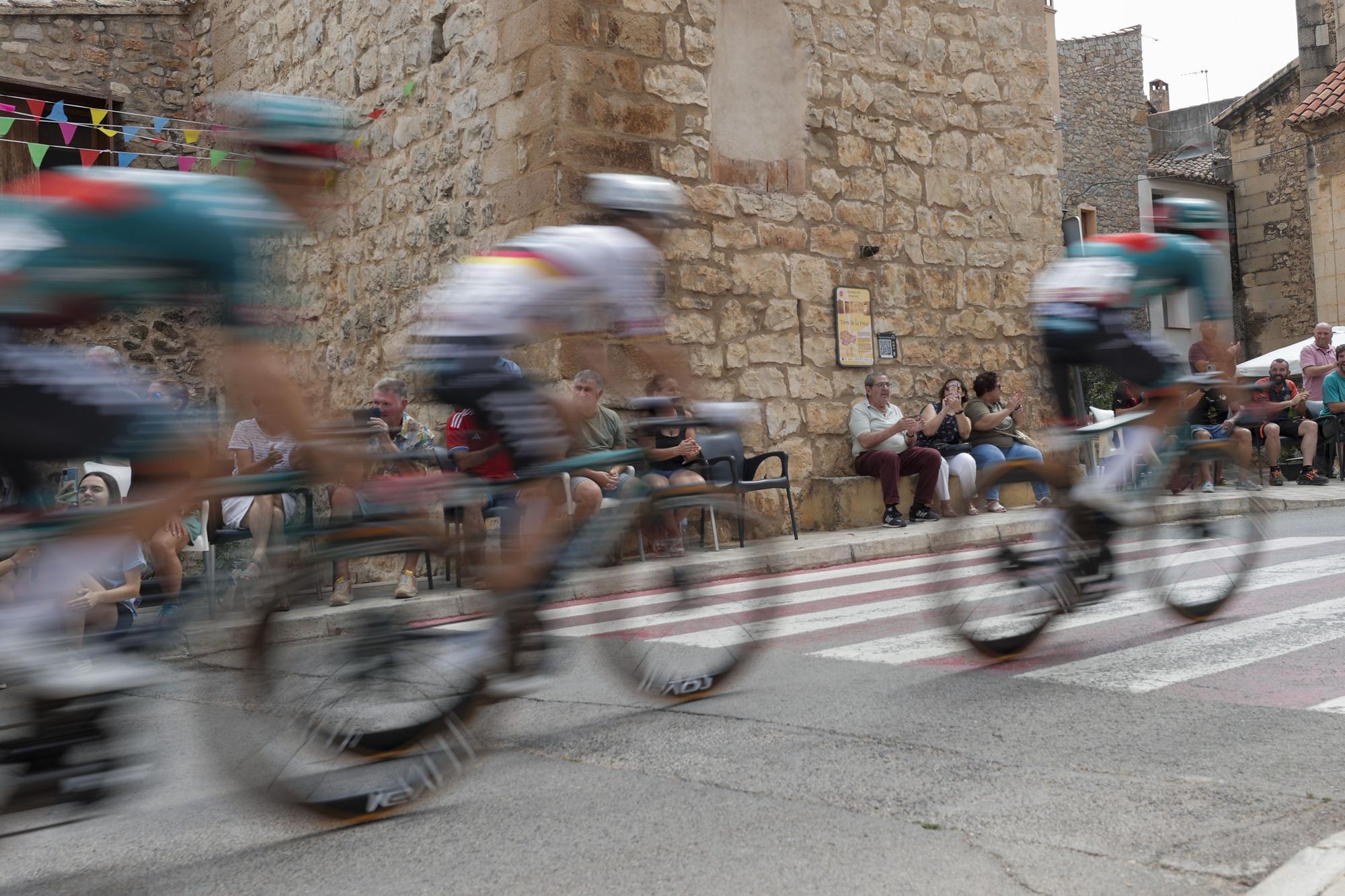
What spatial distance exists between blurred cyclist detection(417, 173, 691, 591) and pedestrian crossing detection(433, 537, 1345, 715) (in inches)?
22.3

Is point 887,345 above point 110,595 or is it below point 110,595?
above

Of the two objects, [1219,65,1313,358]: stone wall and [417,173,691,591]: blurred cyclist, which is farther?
[1219,65,1313,358]: stone wall

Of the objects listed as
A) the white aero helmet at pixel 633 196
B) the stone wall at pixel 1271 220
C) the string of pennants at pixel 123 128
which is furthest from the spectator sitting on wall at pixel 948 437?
the stone wall at pixel 1271 220

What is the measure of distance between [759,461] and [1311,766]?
24.0 ft

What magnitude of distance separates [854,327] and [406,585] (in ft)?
29.8

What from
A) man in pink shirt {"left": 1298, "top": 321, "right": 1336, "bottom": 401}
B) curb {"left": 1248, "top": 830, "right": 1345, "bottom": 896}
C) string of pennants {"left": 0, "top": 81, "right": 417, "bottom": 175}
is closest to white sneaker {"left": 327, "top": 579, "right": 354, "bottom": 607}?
curb {"left": 1248, "top": 830, "right": 1345, "bottom": 896}

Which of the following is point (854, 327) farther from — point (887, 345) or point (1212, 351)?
point (1212, 351)

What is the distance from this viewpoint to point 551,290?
4117 mm

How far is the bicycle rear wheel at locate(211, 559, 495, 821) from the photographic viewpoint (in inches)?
131

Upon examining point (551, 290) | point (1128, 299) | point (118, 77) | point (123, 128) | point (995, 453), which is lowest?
point (995, 453)

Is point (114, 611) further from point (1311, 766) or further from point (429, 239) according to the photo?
point (429, 239)

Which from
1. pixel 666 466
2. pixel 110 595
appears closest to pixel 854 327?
pixel 666 466

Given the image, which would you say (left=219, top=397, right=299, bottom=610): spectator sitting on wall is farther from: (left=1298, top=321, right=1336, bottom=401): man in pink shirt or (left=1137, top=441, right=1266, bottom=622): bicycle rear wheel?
(left=1298, top=321, right=1336, bottom=401): man in pink shirt

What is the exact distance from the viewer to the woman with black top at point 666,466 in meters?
4.50
